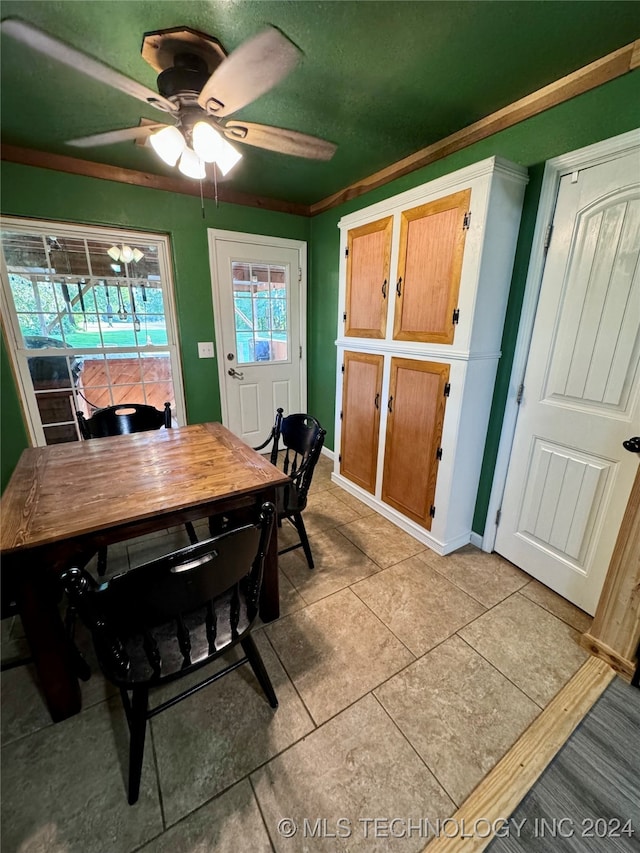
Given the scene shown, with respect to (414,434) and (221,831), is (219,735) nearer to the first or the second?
(221,831)

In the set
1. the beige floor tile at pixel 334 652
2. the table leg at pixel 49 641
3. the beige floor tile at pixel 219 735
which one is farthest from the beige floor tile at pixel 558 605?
the table leg at pixel 49 641

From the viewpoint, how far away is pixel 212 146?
1.38 m

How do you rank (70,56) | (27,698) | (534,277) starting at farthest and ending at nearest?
(534,277) < (27,698) < (70,56)

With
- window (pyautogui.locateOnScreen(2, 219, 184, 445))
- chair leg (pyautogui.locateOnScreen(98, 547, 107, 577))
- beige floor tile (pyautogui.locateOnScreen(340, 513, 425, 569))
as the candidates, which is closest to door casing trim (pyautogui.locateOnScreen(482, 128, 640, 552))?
beige floor tile (pyautogui.locateOnScreen(340, 513, 425, 569))

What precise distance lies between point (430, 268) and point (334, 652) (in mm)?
2004

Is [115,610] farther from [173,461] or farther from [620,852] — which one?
[620,852]

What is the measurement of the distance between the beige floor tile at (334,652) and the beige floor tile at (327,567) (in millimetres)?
101

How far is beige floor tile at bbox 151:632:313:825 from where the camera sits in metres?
1.09

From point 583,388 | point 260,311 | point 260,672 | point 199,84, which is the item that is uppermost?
point 199,84

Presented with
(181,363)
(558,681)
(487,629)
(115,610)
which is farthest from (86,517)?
(181,363)

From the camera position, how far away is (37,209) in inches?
96.7

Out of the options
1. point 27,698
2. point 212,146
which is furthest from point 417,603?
point 212,146

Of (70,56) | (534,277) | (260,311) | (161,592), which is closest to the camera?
(161,592)

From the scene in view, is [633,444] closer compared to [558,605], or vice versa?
[633,444]
